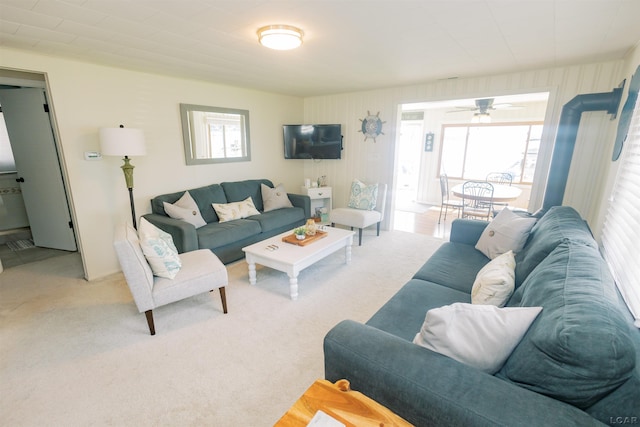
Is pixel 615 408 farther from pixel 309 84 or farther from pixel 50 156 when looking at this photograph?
pixel 50 156

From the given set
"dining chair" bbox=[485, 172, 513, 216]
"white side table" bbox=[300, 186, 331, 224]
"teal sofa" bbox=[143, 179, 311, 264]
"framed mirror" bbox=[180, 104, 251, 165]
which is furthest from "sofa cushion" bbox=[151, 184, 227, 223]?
"dining chair" bbox=[485, 172, 513, 216]

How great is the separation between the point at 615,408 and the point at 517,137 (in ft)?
23.4

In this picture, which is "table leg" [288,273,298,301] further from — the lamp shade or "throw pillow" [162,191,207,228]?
the lamp shade

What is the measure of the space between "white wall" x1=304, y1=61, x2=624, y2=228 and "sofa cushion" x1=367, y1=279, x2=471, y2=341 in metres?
2.43

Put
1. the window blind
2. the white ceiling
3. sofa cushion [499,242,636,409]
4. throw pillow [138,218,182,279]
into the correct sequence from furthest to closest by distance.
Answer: throw pillow [138,218,182,279]
the white ceiling
the window blind
sofa cushion [499,242,636,409]

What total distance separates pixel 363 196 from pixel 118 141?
329cm

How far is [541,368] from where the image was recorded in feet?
2.98

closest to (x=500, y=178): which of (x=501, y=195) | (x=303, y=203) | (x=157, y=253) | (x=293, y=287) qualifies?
(x=501, y=195)

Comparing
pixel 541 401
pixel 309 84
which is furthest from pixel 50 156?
pixel 541 401

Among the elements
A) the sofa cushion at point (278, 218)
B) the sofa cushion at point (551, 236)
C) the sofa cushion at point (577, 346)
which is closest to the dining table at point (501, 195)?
the sofa cushion at point (551, 236)

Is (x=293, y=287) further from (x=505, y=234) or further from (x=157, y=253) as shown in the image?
(x=505, y=234)

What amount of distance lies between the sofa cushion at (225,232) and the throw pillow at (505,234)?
2.64 metres

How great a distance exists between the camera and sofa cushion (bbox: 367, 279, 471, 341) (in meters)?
1.60

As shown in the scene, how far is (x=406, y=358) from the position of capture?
106 centimetres
